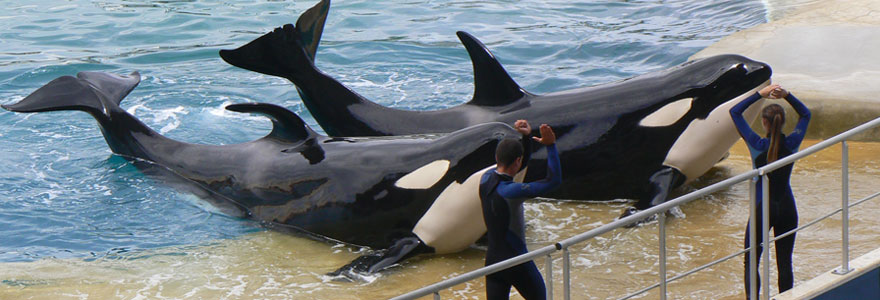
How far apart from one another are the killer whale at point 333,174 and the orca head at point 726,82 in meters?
1.66

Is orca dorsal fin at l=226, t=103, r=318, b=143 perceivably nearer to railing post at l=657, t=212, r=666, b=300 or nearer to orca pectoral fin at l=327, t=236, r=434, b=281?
orca pectoral fin at l=327, t=236, r=434, b=281

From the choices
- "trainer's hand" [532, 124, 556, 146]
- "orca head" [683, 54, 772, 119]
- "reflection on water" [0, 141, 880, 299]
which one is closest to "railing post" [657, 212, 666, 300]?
"reflection on water" [0, 141, 880, 299]

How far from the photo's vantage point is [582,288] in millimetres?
5129

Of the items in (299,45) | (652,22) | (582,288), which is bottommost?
(652,22)

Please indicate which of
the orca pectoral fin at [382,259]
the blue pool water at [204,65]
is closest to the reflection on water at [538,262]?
the orca pectoral fin at [382,259]

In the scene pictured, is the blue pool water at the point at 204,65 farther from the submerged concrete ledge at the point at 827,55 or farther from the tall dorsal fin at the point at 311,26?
the submerged concrete ledge at the point at 827,55

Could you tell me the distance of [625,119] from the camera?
7.65 meters

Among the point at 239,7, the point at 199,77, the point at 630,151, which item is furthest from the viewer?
the point at 239,7

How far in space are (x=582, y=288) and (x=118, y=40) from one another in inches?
553

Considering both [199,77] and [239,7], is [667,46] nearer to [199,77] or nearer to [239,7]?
[199,77]

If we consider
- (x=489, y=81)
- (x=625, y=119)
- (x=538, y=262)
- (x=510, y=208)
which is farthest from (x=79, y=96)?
(x=510, y=208)

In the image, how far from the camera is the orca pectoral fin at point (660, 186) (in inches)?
286

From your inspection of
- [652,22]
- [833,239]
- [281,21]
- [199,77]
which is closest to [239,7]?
[281,21]

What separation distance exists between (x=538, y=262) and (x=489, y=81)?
261cm
